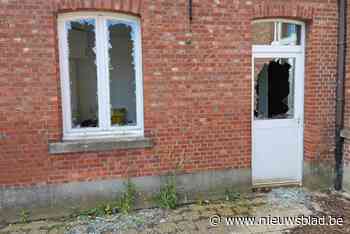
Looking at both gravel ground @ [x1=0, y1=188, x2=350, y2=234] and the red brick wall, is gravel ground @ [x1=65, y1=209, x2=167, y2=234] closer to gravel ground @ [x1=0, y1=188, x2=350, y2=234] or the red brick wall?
gravel ground @ [x1=0, y1=188, x2=350, y2=234]

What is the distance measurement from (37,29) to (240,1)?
310cm

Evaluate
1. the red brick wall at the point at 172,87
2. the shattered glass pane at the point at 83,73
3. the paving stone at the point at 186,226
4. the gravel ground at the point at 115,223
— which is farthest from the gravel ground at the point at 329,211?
the shattered glass pane at the point at 83,73

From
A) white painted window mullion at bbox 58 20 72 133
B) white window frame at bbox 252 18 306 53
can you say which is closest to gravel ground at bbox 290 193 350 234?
white window frame at bbox 252 18 306 53

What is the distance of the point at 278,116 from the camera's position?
5.27 metres

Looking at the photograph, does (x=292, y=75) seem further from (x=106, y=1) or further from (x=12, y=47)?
(x=12, y=47)

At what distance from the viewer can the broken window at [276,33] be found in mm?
4957

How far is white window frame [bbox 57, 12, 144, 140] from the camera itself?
4.27m

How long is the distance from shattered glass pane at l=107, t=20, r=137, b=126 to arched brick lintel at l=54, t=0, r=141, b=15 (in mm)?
307

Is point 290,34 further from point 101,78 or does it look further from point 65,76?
point 65,76

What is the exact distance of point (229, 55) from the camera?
464cm

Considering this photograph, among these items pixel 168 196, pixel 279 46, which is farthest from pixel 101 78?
pixel 279 46

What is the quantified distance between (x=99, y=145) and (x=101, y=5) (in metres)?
2.04

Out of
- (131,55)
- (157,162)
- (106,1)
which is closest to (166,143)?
(157,162)

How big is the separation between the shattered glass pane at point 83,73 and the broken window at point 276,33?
273cm
